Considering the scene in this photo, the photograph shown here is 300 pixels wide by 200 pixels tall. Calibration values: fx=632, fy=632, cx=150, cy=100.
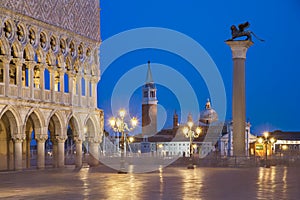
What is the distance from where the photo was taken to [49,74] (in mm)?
37375

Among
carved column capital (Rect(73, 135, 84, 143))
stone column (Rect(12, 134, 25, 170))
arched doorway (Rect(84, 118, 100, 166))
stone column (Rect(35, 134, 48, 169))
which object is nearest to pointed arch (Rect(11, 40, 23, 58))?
stone column (Rect(12, 134, 25, 170))

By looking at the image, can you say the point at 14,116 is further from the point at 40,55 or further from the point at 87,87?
the point at 87,87

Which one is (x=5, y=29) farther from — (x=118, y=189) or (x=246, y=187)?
(x=246, y=187)

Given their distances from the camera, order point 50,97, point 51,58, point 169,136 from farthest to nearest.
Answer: point 169,136, point 50,97, point 51,58

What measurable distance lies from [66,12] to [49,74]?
3.81 meters

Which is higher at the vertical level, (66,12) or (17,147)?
(66,12)

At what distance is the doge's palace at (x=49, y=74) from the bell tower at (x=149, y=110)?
73088mm

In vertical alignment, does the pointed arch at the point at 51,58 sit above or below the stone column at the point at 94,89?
above

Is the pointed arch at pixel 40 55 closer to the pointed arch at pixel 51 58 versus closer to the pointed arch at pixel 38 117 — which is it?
the pointed arch at pixel 51 58

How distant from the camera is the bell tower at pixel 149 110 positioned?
11594cm

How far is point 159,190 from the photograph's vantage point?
20188 mm

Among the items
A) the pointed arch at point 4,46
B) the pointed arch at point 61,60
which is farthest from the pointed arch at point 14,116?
the pointed arch at point 61,60

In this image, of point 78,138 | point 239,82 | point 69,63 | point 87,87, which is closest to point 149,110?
point 87,87

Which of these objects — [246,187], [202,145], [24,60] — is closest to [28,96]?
[24,60]
